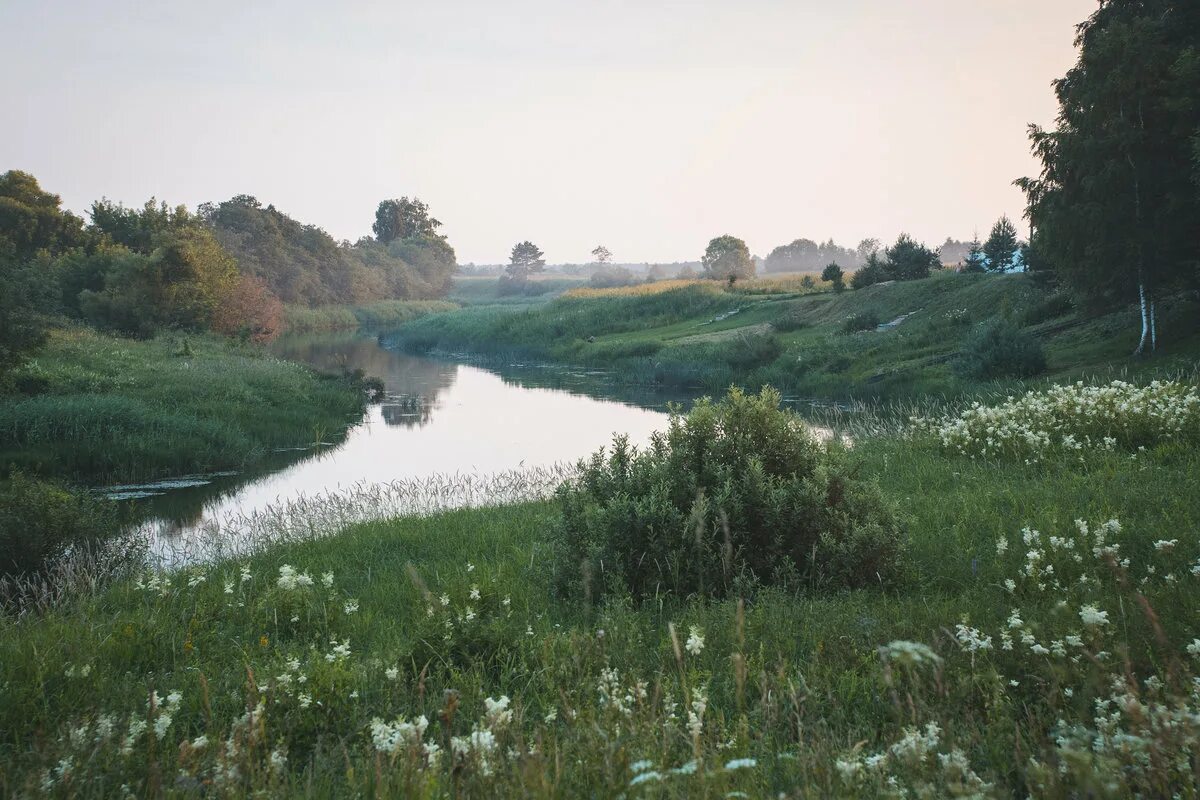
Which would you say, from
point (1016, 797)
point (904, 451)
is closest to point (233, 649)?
point (1016, 797)

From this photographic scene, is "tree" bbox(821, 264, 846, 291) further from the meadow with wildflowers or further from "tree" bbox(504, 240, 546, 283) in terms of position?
"tree" bbox(504, 240, 546, 283)

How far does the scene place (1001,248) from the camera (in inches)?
1716

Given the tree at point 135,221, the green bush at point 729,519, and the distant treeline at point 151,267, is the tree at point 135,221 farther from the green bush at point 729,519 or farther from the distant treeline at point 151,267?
the green bush at point 729,519

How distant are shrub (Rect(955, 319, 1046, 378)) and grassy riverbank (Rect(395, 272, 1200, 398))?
0.43 metres

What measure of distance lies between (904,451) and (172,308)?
128ft

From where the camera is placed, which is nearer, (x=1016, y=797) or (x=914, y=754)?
(x=914, y=754)

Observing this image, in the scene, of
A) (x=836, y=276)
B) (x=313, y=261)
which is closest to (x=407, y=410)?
(x=836, y=276)

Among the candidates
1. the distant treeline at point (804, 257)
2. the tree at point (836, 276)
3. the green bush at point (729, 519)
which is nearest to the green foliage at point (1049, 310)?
the tree at point (836, 276)

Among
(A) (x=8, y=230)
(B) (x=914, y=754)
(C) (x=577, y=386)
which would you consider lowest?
(C) (x=577, y=386)

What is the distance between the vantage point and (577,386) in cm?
3684

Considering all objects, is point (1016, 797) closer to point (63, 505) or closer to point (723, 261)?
point (63, 505)

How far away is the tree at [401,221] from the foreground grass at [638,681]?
135981 millimetres

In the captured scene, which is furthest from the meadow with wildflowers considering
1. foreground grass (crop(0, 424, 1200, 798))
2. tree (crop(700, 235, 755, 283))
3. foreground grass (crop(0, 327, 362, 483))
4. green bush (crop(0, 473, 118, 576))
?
tree (crop(700, 235, 755, 283))

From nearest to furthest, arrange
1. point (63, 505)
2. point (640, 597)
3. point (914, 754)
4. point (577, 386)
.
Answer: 1. point (914, 754)
2. point (640, 597)
3. point (63, 505)
4. point (577, 386)
